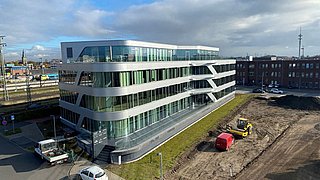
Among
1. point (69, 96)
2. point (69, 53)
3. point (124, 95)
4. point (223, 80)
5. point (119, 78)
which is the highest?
point (69, 53)

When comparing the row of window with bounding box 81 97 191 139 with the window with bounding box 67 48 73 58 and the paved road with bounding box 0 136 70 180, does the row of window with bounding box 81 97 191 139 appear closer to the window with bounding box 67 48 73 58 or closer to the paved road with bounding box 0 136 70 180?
the paved road with bounding box 0 136 70 180

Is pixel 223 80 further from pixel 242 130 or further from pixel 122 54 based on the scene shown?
pixel 122 54

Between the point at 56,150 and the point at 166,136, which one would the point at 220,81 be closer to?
the point at 166,136

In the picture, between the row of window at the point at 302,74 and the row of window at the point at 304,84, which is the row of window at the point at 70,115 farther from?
the row of window at the point at 302,74

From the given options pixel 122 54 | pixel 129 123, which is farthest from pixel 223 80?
pixel 129 123

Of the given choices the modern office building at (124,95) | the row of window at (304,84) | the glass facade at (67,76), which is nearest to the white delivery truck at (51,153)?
the modern office building at (124,95)
